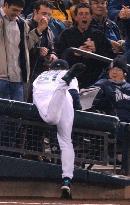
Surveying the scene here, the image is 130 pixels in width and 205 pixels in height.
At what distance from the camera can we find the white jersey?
8.98m

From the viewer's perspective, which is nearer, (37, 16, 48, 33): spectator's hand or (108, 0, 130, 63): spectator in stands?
(37, 16, 48, 33): spectator's hand

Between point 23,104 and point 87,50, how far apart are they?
2.15m

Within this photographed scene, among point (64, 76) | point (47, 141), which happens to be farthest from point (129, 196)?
point (64, 76)

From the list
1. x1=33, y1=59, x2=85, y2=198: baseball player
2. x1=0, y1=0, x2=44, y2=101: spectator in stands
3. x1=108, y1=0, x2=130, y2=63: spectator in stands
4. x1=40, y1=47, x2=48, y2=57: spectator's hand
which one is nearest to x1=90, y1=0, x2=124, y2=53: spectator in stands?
x1=108, y1=0, x2=130, y2=63: spectator in stands

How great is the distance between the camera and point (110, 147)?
9.69 meters

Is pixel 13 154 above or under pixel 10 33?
under

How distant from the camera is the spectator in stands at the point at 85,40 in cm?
1090

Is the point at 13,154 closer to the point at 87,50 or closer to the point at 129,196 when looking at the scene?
the point at 129,196

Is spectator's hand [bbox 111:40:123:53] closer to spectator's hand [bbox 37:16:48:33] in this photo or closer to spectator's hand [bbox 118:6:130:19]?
spectator's hand [bbox 118:6:130:19]

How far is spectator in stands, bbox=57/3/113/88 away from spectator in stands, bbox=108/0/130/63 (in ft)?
2.46

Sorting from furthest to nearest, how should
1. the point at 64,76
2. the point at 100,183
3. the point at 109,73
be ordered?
the point at 109,73, the point at 100,183, the point at 64,76

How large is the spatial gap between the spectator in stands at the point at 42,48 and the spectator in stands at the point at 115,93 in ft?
2.59

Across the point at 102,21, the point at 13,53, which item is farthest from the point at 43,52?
the point at 102,21

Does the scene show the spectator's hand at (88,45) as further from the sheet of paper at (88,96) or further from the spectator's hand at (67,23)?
the spectator's hand at (67,23)
